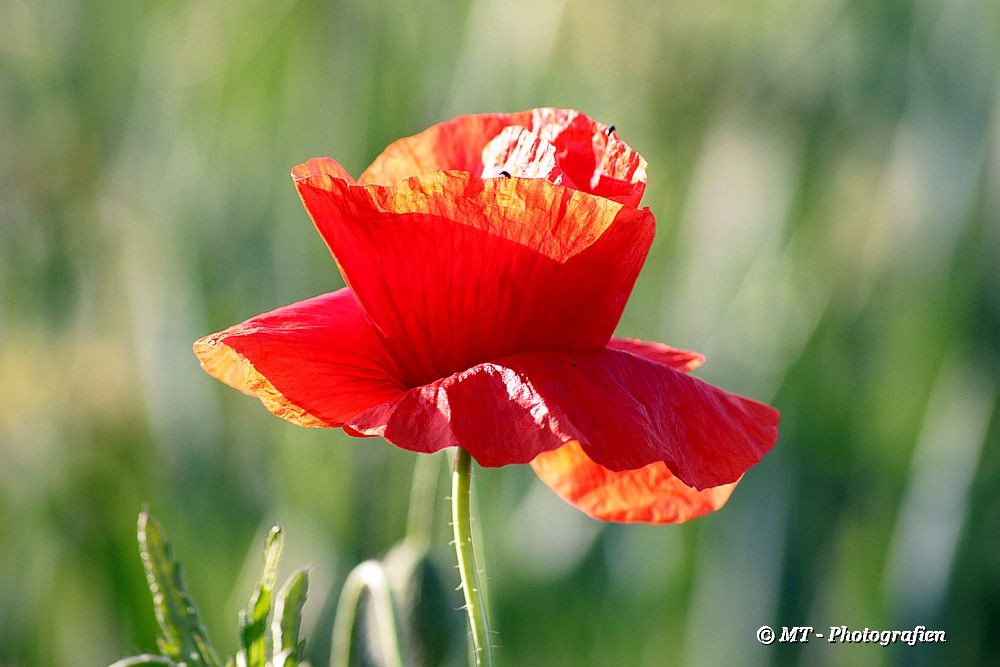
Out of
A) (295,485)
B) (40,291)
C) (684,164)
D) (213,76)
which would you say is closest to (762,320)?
(684,164)

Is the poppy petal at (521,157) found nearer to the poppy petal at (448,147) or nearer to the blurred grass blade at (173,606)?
the poppy petal at (448,147)

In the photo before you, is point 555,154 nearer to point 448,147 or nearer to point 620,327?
point 448,147

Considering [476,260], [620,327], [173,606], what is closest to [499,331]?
[476,260]

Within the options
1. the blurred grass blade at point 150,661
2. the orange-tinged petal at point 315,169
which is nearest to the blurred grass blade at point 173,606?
the blurred grass blade at point 150,661

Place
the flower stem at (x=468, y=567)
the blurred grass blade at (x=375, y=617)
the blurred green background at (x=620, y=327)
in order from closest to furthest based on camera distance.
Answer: the flower stem at (x=468, y=567) < the blurred grass blade at (x=375, y=617) < the blurred green background at (x=620, y=327)

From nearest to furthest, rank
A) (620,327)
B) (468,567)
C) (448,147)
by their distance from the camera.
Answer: (468,567) < (448,147) < (620,327)
